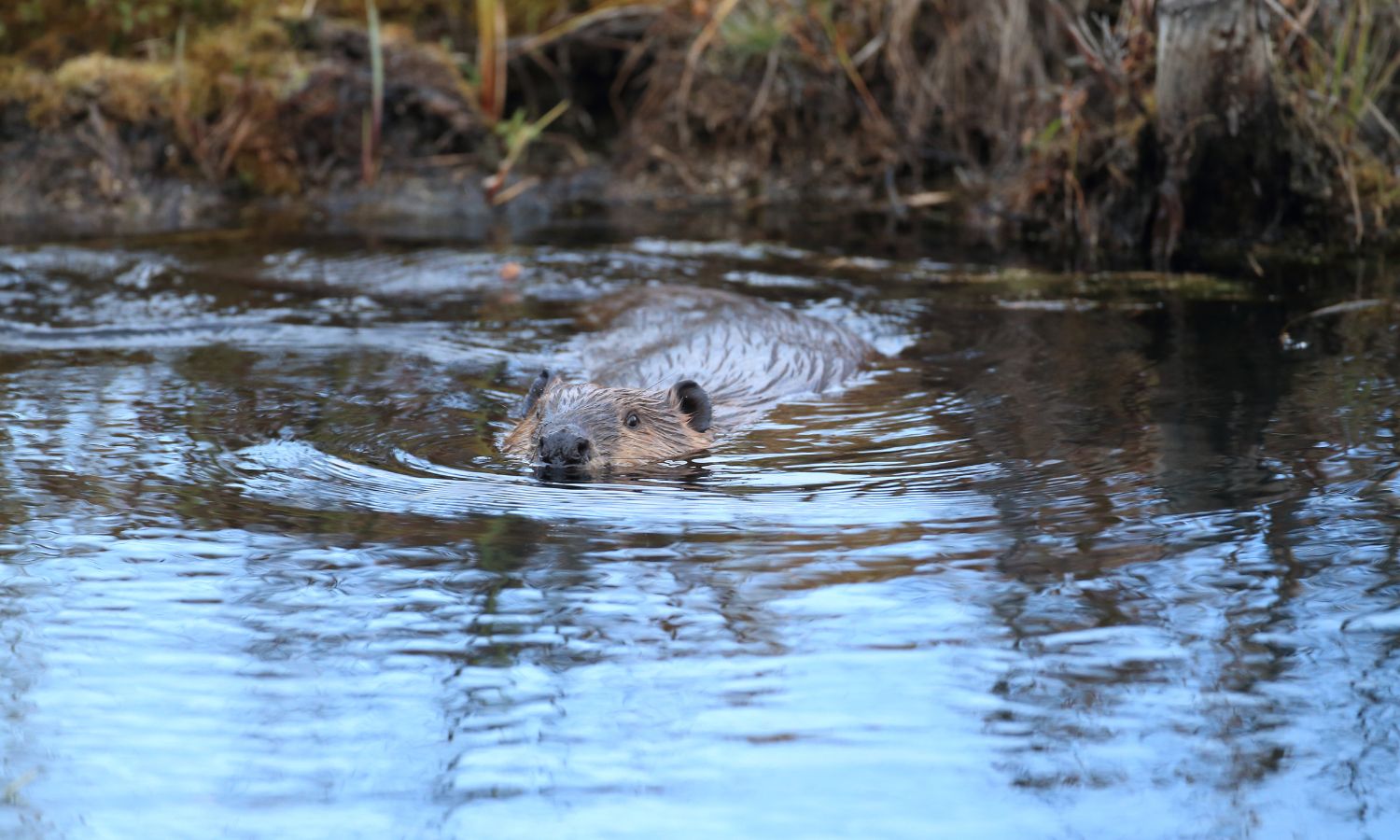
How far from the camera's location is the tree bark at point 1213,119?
6.97 metres

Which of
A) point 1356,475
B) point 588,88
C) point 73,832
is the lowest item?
point 73,832

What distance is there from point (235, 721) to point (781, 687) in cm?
89

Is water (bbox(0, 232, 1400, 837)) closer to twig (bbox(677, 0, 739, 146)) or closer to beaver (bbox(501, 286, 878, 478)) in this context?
beaver (bbox(501, 286, 878, 478))

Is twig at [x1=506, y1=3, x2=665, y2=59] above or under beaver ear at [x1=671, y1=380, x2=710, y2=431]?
above

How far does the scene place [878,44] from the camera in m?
9.55

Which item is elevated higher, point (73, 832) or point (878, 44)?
point (878, 44)

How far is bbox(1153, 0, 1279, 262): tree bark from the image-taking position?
22.9 ft

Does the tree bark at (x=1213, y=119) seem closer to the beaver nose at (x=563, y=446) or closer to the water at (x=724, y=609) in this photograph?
the water at (x=724, y=609)

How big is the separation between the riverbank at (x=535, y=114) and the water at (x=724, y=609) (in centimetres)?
409

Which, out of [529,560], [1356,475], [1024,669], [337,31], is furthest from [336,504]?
[337,31]

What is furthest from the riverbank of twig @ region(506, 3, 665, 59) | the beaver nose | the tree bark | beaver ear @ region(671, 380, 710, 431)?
the beaver nose

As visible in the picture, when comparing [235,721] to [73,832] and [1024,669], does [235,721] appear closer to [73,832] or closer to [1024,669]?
[73,832]

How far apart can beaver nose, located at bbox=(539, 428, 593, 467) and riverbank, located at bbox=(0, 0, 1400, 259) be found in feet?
15.7

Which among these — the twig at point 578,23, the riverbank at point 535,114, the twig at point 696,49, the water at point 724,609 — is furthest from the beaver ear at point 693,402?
the twig at point 578,23
